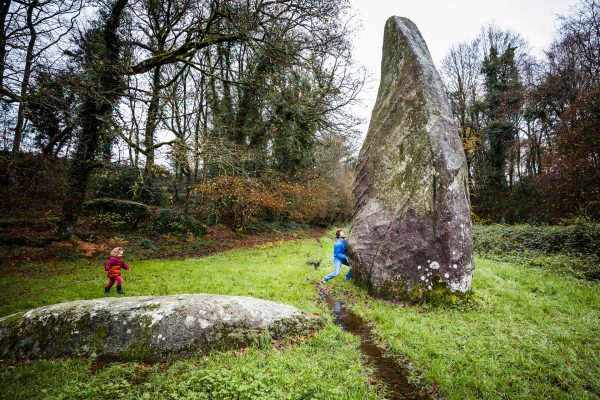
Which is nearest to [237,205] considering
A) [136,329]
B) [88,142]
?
[88,142]

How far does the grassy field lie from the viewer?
375cm

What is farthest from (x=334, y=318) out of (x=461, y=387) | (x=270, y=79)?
(x=270, y=79)

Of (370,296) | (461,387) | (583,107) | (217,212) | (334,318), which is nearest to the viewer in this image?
(461,387)

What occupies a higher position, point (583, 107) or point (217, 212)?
point (583, 107)

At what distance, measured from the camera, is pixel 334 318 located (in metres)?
6.54

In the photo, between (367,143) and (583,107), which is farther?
(583,107)

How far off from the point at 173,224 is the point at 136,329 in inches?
533

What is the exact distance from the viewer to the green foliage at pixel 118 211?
16.6m

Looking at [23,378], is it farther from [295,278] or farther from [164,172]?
[164,172]

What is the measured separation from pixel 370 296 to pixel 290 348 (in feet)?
11.7

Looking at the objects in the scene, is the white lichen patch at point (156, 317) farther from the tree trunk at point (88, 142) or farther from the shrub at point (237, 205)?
the shrub at point (237, 205)

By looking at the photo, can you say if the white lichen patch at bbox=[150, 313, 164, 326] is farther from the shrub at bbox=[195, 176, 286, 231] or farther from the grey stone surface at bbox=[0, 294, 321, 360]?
the shrub at bbox=[195, 176, 286, 231]

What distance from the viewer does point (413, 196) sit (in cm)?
750

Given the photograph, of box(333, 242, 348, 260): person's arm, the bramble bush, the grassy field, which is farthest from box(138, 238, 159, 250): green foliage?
box(333, 242, 348, 260): person's arm
